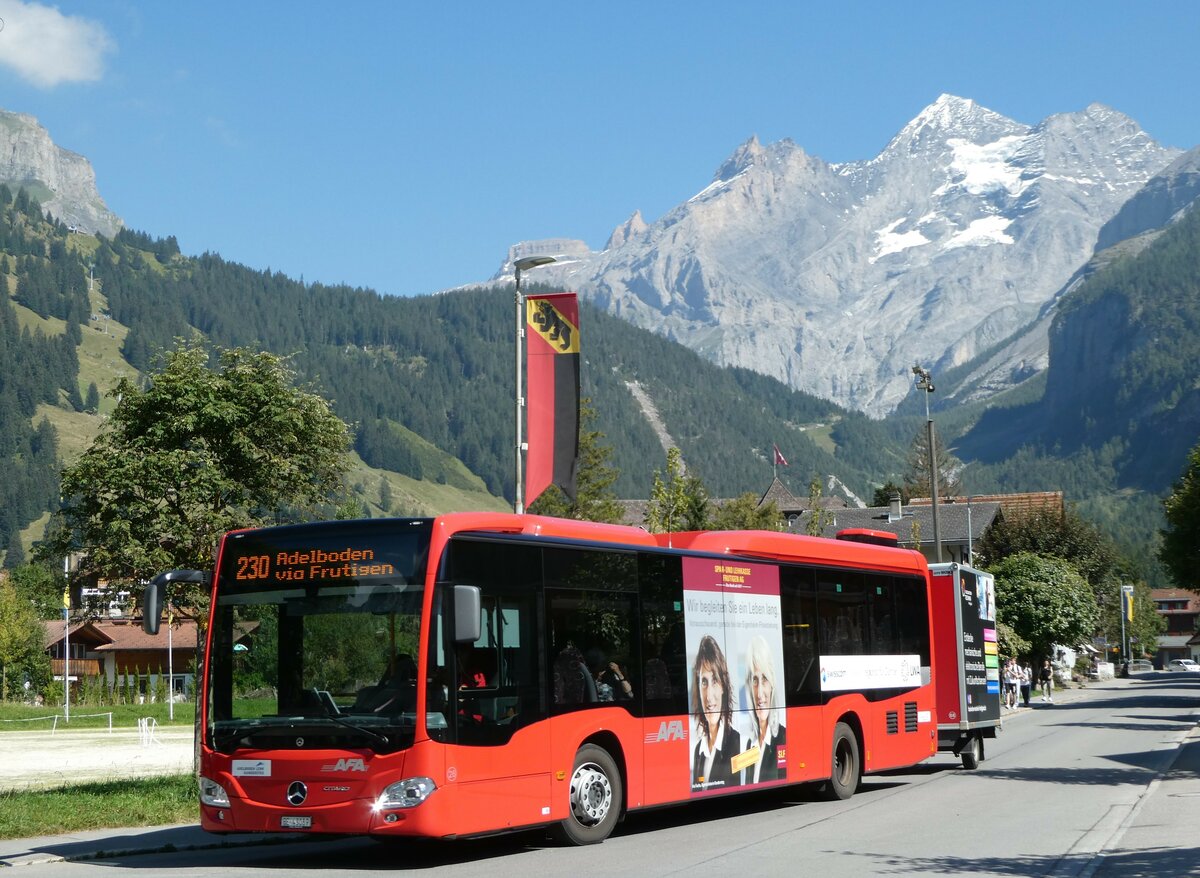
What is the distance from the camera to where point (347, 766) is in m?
12.7

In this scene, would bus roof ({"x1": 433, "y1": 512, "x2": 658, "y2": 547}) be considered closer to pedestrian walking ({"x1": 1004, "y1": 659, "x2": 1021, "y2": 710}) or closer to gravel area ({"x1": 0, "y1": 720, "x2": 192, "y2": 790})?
gravel area ({"x1": 0, "y1": 720, "x2": 192, "y2": 790})

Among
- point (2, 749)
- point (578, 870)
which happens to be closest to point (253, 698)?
point (578, 870)

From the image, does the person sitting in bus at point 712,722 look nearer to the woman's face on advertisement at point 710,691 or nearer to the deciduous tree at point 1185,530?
the woman's face on advertisement at point 710,691

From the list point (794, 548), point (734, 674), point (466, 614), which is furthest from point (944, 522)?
point (466, 614)

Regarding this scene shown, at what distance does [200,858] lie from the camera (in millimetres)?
14414

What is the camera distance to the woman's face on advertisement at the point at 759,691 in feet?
57.9

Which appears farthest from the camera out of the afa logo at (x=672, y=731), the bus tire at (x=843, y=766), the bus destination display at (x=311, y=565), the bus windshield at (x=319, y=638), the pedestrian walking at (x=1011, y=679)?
the pedestrian walking at (x=1011, y=679)

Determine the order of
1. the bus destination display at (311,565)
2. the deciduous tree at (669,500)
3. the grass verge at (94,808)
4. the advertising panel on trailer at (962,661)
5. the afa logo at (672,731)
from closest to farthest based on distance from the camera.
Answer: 1. the bus destination display at (311,565)
2. the afa logo at (672,731)
3. the grass verge at (94,808)
4. the advertising panel on trailer at (962,661)
5. the deciduous tree at (669,500)

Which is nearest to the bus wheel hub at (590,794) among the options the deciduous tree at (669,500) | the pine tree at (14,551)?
the deciduous tree at (669,500)

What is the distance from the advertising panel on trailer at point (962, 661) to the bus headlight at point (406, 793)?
1256cm

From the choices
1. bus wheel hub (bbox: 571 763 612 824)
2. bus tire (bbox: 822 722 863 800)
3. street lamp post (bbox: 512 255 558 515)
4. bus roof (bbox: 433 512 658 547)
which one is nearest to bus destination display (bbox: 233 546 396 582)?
bus roof (bbox: 433 512 658 547)

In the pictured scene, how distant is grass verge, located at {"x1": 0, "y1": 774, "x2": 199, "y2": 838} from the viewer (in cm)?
1638

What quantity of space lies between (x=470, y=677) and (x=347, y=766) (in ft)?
4.28

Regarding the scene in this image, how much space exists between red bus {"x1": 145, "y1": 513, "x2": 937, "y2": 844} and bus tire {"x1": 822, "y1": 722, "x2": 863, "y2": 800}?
2.15 m
